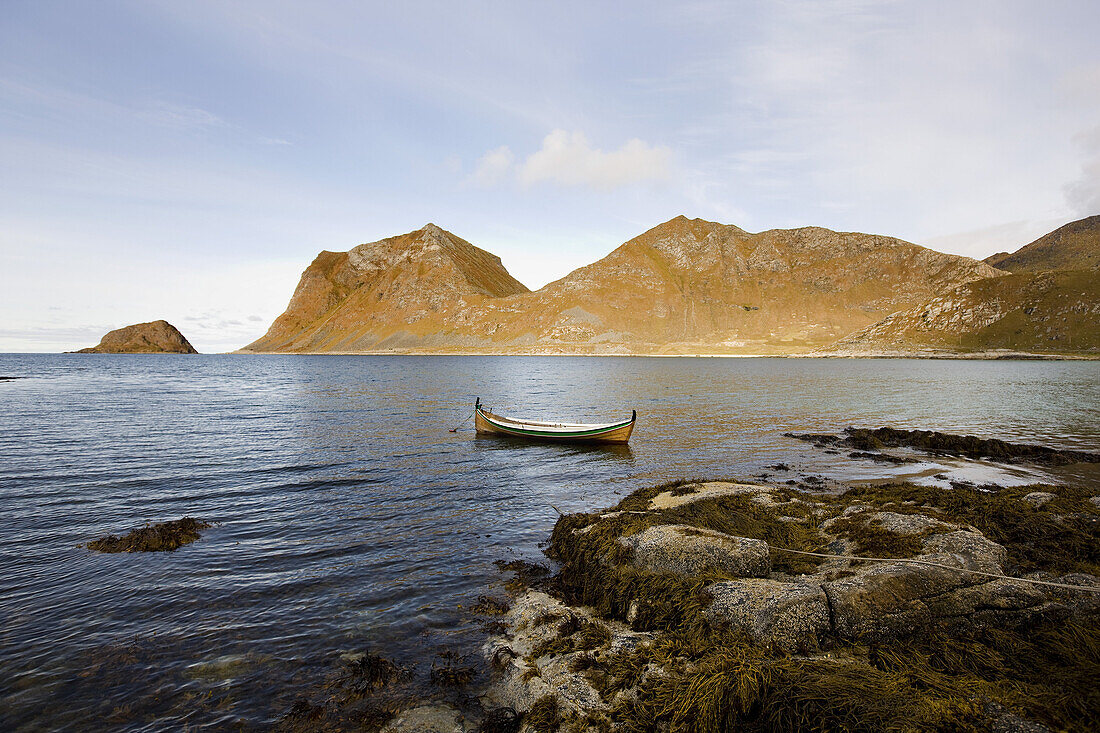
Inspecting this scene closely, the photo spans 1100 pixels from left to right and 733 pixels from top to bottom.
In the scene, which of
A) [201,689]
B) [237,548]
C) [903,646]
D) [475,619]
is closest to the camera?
[903,646]

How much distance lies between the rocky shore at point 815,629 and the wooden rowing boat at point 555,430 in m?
14.3

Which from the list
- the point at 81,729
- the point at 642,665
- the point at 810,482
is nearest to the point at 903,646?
the point at 642,665

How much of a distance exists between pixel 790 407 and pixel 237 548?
41.1 meters

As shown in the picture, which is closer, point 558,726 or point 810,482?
point 558,726

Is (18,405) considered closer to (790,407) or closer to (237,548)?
(237,548)

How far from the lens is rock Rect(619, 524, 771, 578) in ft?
29.2

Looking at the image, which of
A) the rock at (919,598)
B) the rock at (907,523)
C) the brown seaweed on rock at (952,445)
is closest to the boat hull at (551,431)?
the brown seaweed on rock at (952,445)

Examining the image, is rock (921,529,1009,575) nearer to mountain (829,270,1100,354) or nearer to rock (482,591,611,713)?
rock (482,591,611,713)

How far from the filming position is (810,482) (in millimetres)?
18594

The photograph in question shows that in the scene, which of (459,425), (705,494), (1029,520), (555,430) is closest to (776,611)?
(705,494)

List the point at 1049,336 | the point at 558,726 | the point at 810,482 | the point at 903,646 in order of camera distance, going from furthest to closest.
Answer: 1. the point at 1049,336
2. the point at 810,482
3. the point at 903,646
4. the point at 558,726

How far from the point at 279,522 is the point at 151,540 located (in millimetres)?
2898

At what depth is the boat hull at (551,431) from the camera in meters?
25.6

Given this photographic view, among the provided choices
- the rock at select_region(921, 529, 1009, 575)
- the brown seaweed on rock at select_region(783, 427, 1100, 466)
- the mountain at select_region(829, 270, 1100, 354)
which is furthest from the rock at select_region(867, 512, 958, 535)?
the mountain at select_region(829, 270, 1100, 354)
